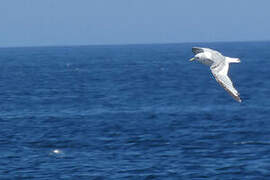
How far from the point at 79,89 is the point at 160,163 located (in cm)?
10576

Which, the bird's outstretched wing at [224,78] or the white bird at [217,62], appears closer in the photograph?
the bird's outstretched wing at [224,78]

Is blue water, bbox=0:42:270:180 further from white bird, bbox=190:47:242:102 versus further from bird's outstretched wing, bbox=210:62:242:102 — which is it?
bird's outstretched wing, bbox=210:62:242:102

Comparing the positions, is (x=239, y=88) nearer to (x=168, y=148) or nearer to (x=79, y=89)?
(x=79, y=89)

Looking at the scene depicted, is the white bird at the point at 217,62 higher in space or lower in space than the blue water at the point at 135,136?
higher

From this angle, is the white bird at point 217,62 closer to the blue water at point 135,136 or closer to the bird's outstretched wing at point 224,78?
the bird's outstretched wing at point 224,78

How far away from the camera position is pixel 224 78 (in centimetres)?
1870

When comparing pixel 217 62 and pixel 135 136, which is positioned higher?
pixel 217 62

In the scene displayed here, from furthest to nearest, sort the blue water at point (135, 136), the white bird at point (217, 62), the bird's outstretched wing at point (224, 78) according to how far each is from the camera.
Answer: the blue water at point (135, 136), the white bird at point (217, 62), the bird's outstretched wing at point (224, 78)

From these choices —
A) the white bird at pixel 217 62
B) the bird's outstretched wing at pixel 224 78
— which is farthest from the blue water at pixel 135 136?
Answer: the bird's outstretched wing at pixel 224 78

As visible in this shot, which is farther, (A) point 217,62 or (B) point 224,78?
(A) point 217,62

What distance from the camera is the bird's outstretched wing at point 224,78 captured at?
1713cm

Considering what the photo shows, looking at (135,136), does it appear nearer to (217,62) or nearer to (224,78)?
(217,62)

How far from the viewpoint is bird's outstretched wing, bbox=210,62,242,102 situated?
17.1 meters

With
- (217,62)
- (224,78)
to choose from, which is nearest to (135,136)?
(217,62)
